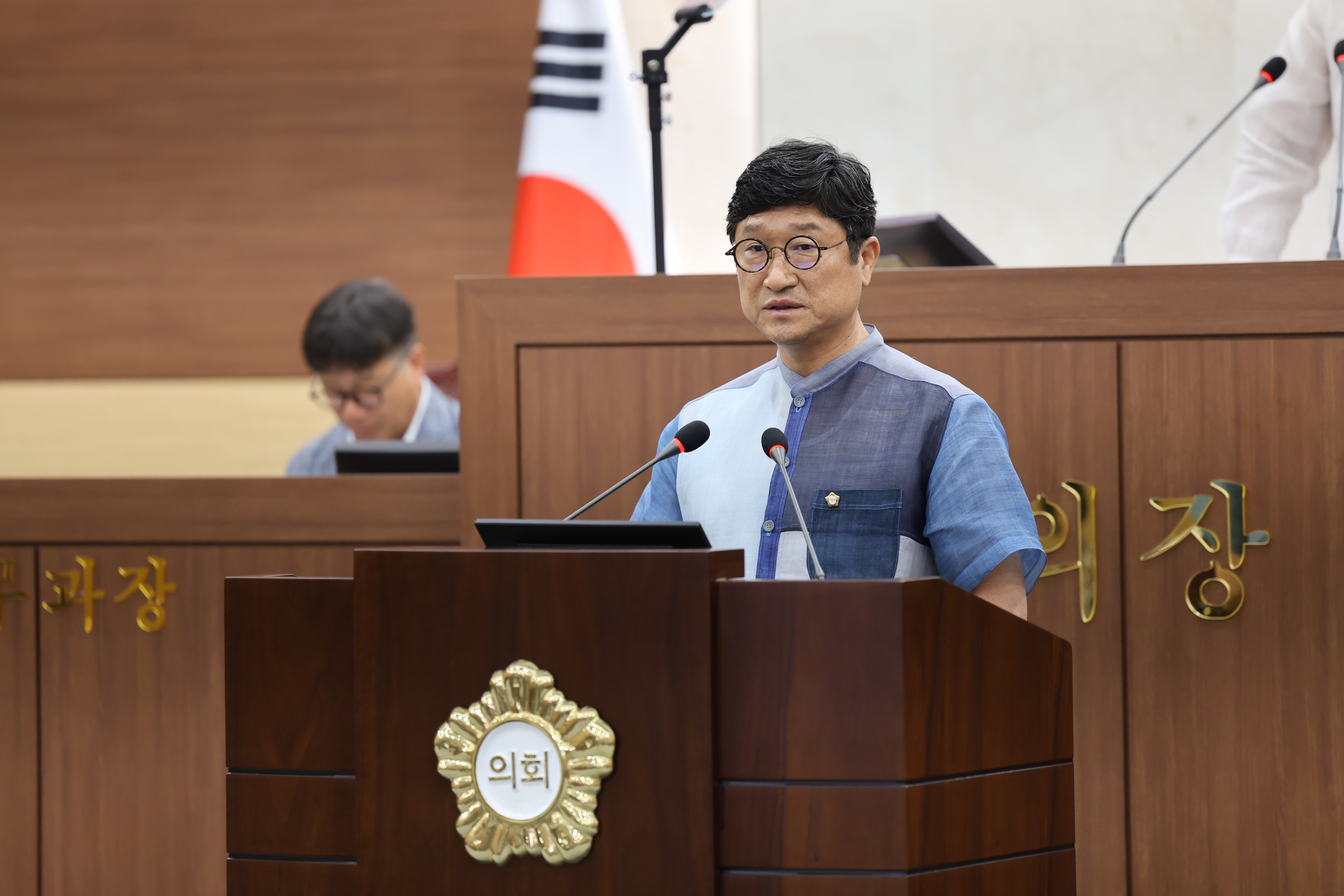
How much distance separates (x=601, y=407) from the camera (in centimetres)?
217

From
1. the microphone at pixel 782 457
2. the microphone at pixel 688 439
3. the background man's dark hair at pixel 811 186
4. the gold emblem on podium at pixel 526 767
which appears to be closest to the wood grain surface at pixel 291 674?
the gold emblem on podium at pixel 526 767

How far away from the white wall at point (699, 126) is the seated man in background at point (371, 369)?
0.98m

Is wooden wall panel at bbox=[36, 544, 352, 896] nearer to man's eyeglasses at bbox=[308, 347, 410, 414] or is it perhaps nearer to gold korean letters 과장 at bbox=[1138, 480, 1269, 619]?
man's eyeglasses at bbox=[308, 347, 410, 414]

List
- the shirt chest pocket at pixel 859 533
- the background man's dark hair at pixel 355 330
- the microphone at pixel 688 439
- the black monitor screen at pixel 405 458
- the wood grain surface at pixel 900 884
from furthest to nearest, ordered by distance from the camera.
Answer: the background man's dark hair at pixel 355 330 < the black monitor screen at pixel 405 458 < the shirt chest pocket at pixel 859 533 < the microphone at pixel 688 439 < the wood grain surface at pixel 900 884

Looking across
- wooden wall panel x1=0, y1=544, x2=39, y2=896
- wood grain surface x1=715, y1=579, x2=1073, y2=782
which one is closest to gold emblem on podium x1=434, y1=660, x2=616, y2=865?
wood grain surface x1=715, y1=579, x2=1073, y2=782

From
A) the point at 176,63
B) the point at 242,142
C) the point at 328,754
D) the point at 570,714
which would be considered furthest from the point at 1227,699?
the point at 176,63

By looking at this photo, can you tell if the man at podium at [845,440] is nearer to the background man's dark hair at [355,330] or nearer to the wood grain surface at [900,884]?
the wood grain surface at [900,884]

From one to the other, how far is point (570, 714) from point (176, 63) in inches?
161

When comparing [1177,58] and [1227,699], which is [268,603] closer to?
[1227,699]

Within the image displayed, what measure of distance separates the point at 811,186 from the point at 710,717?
→ 0.74 metres

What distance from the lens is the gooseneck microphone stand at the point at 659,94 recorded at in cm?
227

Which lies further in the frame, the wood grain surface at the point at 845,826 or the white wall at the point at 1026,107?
the white wall at the point at 1026,107

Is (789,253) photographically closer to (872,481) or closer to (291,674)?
(872,481)

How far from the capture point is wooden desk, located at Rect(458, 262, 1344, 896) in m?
2.04
